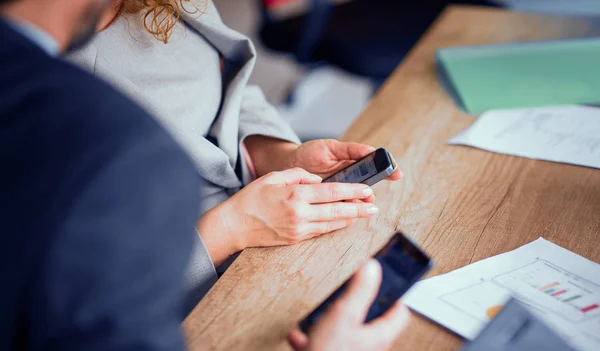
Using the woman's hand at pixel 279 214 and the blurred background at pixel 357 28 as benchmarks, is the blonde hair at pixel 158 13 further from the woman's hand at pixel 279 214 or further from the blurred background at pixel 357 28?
the blurred background at pixel 357 28

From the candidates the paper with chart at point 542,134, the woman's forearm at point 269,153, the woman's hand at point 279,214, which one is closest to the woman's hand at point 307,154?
the woman's forearm at point 269,153

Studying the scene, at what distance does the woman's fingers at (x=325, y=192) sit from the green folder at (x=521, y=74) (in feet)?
1.32

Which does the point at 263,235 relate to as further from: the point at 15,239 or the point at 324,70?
the point at 324,70

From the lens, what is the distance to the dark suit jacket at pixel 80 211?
1.27ft

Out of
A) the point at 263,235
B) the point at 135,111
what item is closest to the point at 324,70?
the point at 263,235

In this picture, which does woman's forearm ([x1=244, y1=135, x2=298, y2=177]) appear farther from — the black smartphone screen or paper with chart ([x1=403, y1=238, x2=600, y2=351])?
paper with chart ([x1=403, y1=238, x2=600, y2=351])

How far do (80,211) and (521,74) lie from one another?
1012 mm

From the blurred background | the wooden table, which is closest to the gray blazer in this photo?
the wooden table

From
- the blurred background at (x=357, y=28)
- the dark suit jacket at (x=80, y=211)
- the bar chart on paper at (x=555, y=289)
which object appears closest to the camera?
the dark suit jacket at (x=80, y=211)

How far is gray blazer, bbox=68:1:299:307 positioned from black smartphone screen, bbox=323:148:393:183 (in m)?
0.18

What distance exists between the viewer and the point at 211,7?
1.01 metres

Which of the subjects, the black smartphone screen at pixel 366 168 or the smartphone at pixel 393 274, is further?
the black smartphone screen at pixel 366 168

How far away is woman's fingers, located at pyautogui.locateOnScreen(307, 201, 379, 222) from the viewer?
2.53ft

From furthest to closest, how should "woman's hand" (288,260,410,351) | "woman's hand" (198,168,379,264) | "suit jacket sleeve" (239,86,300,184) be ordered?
"suit jacket sleeve" (239,86,300,184), "woman's hand" (198,168,379,264), "woman's hand" (288,260,410,351)
